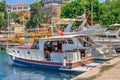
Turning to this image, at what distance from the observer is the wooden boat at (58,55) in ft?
96.3

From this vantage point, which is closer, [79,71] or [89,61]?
[79,71]

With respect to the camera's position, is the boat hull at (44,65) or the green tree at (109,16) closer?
the boat hull at (44,65)

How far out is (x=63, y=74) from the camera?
2945 centimetres

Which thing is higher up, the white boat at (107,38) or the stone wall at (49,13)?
the stone wall at (49,13)

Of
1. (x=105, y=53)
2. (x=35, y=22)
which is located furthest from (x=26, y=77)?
(x=35, y=22)

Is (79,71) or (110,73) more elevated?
(110,73)

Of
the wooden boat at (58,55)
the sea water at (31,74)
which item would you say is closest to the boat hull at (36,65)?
the wooden boat at (58,55)

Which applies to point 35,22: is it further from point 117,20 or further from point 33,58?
point 33,58

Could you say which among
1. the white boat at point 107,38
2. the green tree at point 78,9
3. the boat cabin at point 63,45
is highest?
the green tree at point 78,9

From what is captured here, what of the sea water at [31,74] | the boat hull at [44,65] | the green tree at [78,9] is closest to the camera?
the sea water at [31,74]

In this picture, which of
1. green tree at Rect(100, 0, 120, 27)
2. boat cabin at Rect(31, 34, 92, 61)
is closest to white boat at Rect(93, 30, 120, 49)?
boat cabin at Rect(31, 34, 92, 61)

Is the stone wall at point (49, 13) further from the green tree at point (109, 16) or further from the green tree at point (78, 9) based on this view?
the green tree at point (109, 16)

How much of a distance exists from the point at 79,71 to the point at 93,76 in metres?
14.1

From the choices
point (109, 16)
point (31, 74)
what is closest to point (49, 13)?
point (109, 16)
